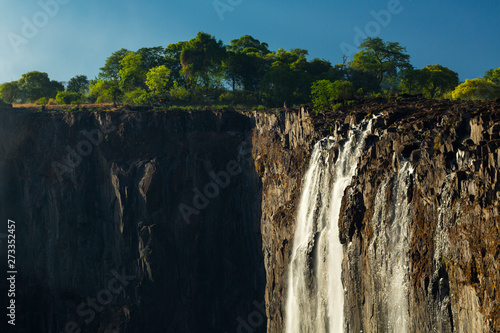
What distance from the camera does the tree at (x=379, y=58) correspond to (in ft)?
211

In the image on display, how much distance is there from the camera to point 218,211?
50.3 m

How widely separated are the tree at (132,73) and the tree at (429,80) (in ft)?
128

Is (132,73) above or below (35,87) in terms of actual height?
below

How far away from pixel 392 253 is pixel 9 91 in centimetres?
7528

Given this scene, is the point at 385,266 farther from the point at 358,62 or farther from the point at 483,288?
the point at 358,62

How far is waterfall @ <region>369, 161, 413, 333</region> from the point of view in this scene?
23266mm

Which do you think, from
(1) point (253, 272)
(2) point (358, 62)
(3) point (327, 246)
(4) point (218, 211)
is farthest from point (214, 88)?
(3) point (327, 246)

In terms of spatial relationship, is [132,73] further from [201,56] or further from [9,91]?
[9,91]

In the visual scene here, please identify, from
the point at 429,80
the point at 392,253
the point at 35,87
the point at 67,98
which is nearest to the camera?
the point at 392,253

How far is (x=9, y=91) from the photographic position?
263 feet

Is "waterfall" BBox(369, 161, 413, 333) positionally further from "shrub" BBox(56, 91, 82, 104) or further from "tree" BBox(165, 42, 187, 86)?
"shrub" BBox(56, 91, 82, 104)

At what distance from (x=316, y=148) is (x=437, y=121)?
34.1ft

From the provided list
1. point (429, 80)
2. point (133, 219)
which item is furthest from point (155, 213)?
point (429, 80)

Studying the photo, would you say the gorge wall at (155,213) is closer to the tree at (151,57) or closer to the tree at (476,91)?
the tree at (476,91)
